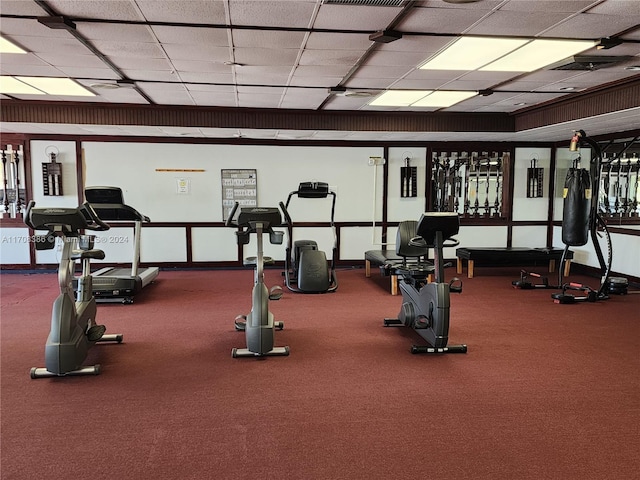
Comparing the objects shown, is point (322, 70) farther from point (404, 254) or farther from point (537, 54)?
point (404, 254)

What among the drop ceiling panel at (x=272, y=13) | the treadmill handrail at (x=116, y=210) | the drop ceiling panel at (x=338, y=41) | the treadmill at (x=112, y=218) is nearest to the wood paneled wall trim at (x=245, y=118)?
the treadmill at (x=112, y=218)

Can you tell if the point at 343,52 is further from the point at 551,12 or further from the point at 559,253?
the point at 559,253

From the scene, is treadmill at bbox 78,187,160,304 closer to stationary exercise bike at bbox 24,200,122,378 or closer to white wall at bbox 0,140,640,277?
stationary exercise bike at bbox 24,200,122,378

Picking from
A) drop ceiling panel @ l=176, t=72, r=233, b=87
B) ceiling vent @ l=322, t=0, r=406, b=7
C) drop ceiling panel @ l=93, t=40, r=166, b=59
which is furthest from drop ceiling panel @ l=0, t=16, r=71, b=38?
ceiling vent @ l=322, t=0, r=406, b=7

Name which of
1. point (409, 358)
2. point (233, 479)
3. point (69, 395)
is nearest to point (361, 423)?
point (233, 479)

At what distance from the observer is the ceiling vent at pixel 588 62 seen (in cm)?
423

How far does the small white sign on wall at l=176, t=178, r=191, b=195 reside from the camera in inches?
337

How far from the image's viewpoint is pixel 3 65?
181 inches

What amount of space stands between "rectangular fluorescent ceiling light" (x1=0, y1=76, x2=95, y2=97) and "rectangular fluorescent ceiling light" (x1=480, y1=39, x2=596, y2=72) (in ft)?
14.6

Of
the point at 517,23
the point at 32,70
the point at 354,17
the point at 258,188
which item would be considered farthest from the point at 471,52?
the point at 258,188

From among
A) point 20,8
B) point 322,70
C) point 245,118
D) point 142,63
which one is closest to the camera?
point 20,8

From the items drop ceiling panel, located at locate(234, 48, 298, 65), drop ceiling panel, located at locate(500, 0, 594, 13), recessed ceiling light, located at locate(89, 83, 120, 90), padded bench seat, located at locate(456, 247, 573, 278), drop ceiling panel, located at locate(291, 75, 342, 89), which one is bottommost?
padded bench seat, located at locate(456, 247, 573, 278)

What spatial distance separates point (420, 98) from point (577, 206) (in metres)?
2.44

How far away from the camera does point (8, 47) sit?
3.97 m
